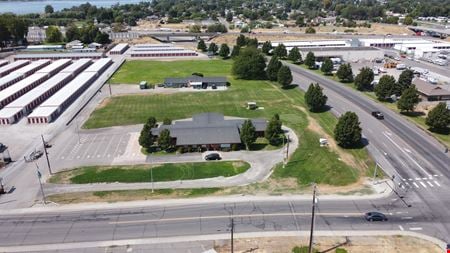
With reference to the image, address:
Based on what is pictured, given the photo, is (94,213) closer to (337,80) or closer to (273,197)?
(273,197)

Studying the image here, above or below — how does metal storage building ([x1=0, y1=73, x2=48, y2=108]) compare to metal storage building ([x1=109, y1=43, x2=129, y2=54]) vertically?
below

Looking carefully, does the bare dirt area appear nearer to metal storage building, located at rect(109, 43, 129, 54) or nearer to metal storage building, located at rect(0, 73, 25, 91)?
metal storage building, located at rect(0, 73, 25, 91)

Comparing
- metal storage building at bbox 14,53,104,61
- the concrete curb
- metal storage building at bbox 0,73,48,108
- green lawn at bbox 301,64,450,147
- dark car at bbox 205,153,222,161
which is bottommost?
the concrete curb

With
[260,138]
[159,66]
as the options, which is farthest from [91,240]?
[159,66]

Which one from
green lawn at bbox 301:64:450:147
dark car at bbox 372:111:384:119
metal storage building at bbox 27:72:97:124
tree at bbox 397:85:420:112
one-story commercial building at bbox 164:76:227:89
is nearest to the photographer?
green lawn at bbox 301:64:450:147

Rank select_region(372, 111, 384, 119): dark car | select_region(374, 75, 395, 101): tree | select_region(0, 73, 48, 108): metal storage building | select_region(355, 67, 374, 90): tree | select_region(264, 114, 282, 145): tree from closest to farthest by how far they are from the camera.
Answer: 1. select_region(264, 114, 282, 145): tree
2. select_region(372, 111, 384, 119): dark car
3. select_region(374, 75, 395, 101): tree
4. select_region(0, 73, 48, 108): metal storage building
5. select_region(355, 67, 374, 90): tree

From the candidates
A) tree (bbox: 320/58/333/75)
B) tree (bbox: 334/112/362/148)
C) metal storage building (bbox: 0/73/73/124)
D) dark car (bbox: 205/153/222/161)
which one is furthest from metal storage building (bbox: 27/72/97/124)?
tree (bbox: 320/58/333/75)

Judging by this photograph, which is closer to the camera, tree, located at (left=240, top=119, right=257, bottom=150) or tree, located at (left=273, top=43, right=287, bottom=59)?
tree, located at (left=240, top=119, right=257, bottom=150)
